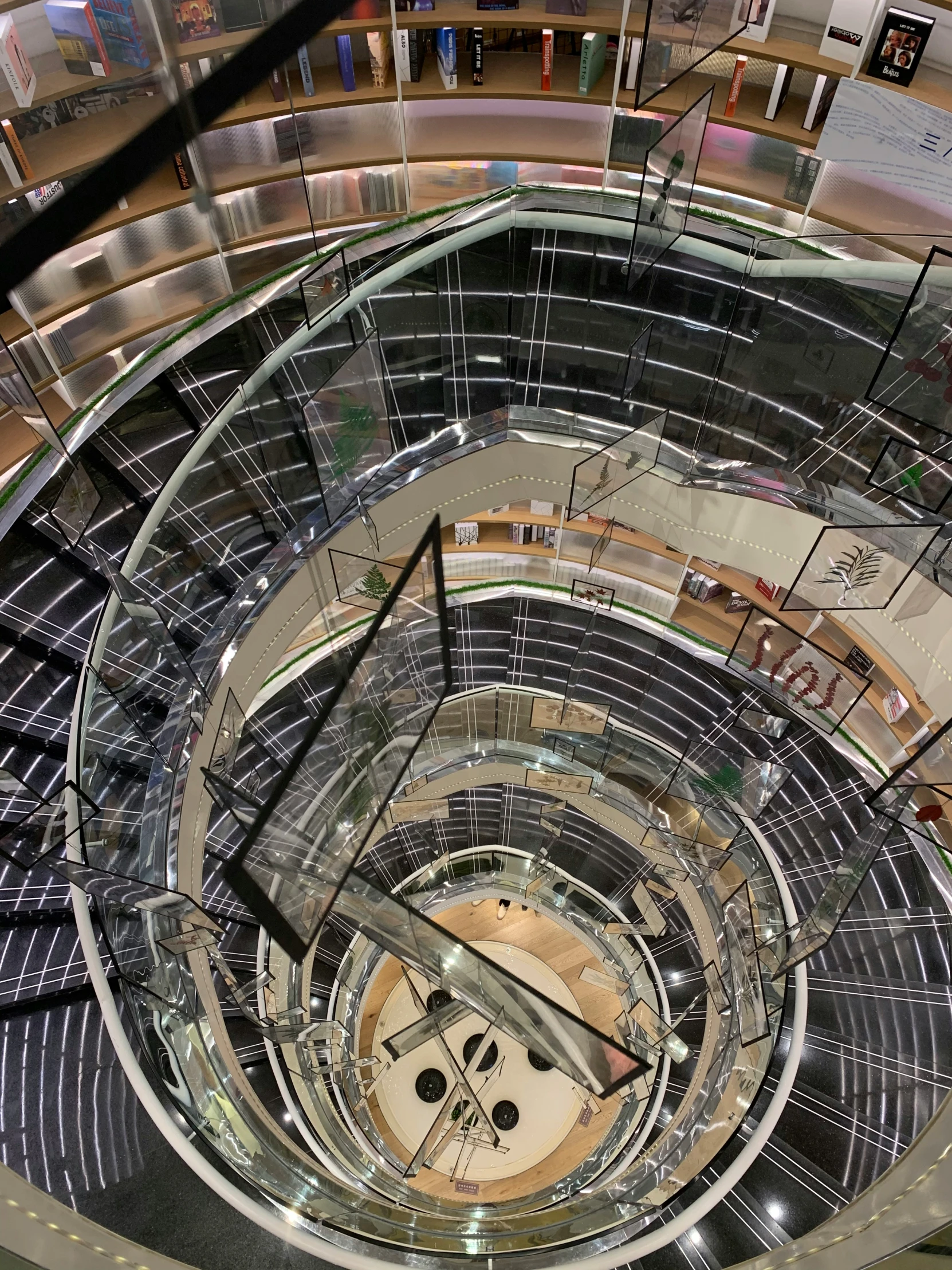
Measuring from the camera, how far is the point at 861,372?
4.67 meters

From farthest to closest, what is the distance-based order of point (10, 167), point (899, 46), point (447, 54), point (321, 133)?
1. point (321, 133)
2. point (447, 54)
3. point (899, 46)
4. point (10, 167)

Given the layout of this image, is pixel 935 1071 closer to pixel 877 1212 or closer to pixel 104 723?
pixel 877 1212

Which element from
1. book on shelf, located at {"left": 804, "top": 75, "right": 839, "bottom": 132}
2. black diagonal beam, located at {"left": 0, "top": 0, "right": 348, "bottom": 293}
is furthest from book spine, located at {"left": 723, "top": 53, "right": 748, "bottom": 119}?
black diagonal beam, located at {"left": 0, "top": 0, "right": 348, "bottom": 293}

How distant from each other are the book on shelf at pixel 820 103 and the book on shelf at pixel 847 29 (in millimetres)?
244

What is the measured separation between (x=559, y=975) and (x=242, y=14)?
9580 millimetres

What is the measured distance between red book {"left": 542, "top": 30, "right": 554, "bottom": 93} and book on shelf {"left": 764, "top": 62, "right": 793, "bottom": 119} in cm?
137

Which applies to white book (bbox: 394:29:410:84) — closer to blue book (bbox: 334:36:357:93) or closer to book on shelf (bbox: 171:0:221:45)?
blue book (bbox: 334:36:357:93)

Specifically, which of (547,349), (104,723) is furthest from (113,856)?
(547,349)

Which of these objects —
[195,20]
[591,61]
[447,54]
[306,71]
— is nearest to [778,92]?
[591,61]

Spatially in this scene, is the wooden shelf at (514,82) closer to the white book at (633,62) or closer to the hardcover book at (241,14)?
the white book at (633,62)

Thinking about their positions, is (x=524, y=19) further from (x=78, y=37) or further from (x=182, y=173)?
(x=78, y=37)

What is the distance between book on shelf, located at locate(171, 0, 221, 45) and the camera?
171 inches

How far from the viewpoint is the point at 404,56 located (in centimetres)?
551

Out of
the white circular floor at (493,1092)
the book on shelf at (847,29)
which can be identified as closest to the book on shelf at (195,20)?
the book on shelf at (847,29)
